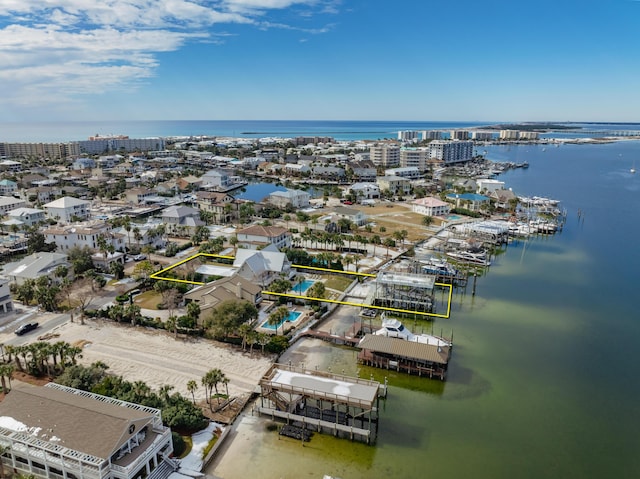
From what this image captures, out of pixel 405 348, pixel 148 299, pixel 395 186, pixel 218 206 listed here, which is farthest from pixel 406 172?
pixel 405 348

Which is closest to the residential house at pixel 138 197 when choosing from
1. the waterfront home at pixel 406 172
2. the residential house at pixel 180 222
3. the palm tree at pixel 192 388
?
the residential house at pixel 180 222

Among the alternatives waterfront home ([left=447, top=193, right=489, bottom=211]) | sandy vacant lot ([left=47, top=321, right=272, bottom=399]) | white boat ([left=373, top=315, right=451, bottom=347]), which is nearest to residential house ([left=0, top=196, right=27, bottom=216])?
sandy vacant lot ([left=47, top=321, right=272, bottom=399])

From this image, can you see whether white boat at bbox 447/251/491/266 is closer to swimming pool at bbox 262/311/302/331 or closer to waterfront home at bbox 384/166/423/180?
swimming pool at bbox 262/311/302/331

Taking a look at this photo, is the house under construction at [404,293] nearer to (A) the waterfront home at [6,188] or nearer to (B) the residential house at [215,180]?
(B) the residential house at [215,180]

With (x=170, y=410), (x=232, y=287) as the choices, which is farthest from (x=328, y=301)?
(x=170, y=410)

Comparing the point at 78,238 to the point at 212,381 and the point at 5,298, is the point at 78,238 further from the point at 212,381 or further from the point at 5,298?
the point at 212,381

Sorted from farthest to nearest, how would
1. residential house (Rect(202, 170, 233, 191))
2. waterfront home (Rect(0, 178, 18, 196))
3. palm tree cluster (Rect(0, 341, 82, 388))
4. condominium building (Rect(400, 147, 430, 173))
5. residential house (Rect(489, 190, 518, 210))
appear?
condominium building (Rect(400, 147, 430, 173)) → residential house (Rect(202, 170, 233, 191)) → waterfront home (Rect(0, 178, 18, 196)) → residential house (Rect(489, 190, 518, 210)) → palm tree cluster (Rect(0, 341, 82, 388))
